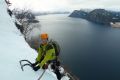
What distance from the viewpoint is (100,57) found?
66375 mm

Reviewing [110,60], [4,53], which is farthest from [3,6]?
[110,60]

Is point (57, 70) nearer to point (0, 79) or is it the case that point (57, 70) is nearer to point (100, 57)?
point (0, 79)

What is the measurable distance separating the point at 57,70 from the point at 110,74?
42652 mm

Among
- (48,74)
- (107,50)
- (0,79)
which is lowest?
(107,50)

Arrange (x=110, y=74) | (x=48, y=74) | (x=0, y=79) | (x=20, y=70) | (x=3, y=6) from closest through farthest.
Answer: (x=0, y=79)
(x=20, y=70)
(x=48, y=74)
(x=3, y=6)
(x=110, y=74)

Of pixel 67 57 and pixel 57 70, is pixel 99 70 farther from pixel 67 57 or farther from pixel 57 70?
pixel 57 70

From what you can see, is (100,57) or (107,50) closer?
(100,57)

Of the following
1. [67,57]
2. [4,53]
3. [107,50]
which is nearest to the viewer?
[4,53]

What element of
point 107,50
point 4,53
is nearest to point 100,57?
point 107,50

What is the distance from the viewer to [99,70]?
54812mm

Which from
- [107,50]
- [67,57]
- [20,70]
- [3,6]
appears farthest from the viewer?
[107,50]

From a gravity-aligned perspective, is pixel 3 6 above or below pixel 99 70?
above

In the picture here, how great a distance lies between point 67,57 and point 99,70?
11.1 meters

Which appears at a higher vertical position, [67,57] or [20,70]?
[20,70]
